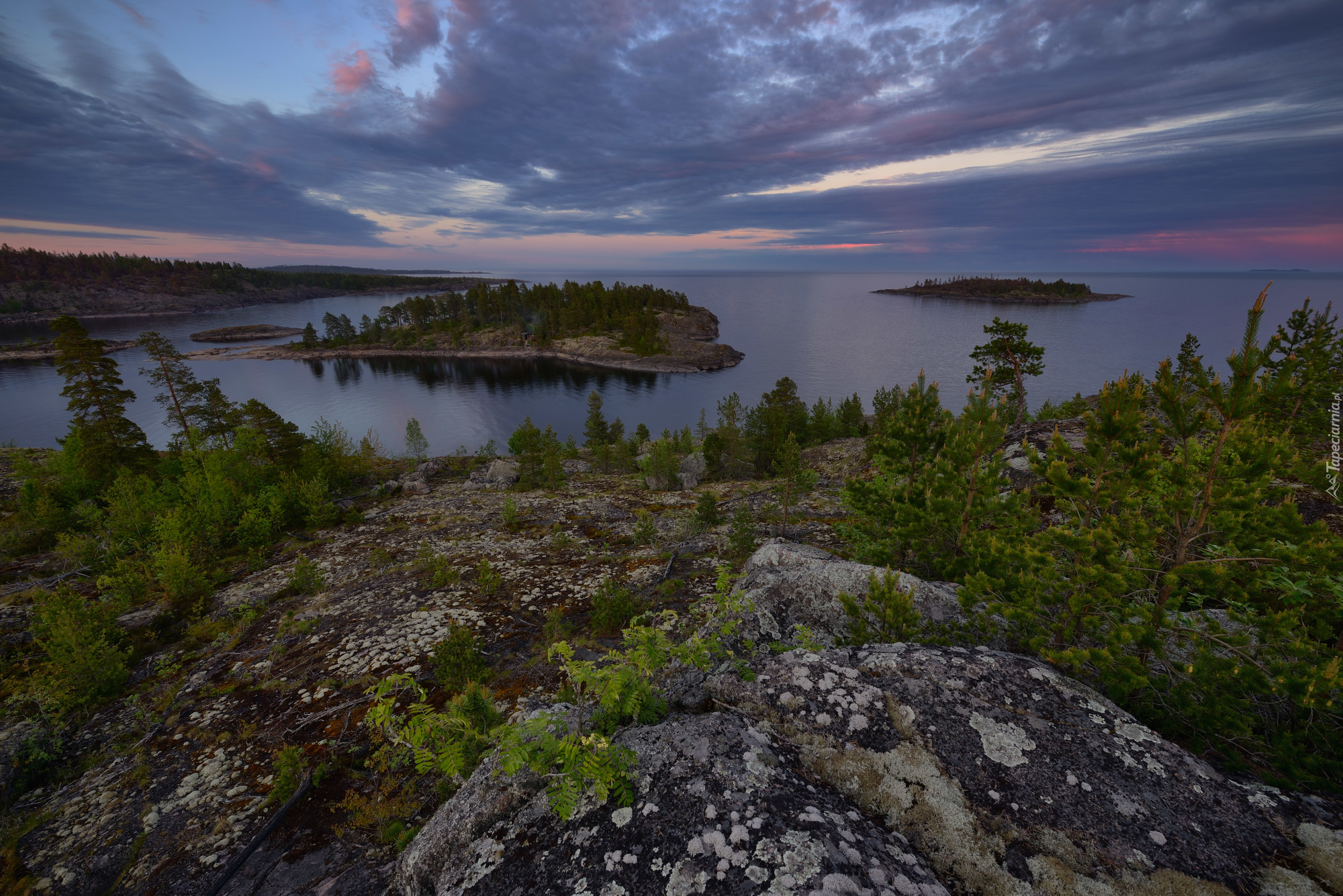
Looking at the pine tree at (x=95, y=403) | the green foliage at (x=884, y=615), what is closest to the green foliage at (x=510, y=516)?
the green foliage at (x=884, y=615)

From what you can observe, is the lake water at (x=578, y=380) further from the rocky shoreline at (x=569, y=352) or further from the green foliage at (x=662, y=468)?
the green foliage at (x=662, y=468)

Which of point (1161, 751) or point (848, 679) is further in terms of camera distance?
point (848, 679)

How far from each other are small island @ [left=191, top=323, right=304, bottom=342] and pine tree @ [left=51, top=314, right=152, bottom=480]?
552ft

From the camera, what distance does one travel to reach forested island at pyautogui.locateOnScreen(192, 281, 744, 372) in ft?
395

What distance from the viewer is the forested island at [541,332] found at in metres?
120

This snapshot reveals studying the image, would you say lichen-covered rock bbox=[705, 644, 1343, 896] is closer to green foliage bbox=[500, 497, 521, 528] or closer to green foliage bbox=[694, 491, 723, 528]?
green foliage bbox=[694, 491, 723, 528]

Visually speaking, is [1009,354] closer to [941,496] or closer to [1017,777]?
[941,496]

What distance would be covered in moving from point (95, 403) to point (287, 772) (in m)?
28.3

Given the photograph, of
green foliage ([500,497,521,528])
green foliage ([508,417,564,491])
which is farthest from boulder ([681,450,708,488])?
green foliage ([500,497,521,528])

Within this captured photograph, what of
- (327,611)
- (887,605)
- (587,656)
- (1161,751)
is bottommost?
(327,611)

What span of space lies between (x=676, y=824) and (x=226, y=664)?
526 inches

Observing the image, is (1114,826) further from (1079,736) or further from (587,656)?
(587,656)

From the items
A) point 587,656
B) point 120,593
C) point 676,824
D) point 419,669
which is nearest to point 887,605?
point 676,824

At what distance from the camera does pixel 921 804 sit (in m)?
3.82
